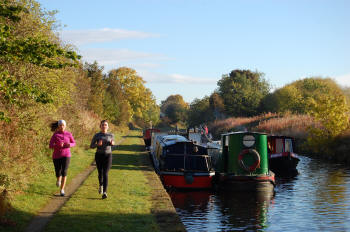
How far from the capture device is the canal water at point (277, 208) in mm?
12992

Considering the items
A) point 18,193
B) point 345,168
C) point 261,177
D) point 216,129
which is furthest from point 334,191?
point 216,129

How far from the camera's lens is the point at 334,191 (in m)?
18.9

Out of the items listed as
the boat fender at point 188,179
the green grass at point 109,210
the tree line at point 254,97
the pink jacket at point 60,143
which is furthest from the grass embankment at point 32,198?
the tree line at point 254,97

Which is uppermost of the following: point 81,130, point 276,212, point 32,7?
point 32,7

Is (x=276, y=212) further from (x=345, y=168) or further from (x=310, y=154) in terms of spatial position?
(x=310, y=154)

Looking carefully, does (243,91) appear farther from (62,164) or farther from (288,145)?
(62,164)

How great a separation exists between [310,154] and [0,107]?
93.0 ft

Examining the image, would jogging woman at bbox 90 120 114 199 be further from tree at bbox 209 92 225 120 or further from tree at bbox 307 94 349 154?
tree at bbox 209 92 225 120

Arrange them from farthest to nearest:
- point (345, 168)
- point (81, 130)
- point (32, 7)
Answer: point (81, 130), point (345, 168), point (32, 7)

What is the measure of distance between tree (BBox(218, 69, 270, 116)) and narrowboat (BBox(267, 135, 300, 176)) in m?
41.4

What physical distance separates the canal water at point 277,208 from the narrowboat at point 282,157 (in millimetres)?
4021

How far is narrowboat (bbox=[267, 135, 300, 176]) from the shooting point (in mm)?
26469

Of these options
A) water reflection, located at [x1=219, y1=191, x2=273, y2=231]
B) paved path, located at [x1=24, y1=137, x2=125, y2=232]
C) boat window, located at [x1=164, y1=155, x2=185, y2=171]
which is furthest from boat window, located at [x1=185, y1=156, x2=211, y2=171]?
paved path, located at [x1=24, y1=137, x2=125, y2=232]

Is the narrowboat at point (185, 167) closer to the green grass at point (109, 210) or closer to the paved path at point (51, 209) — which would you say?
the green grass at point (109, 210)
